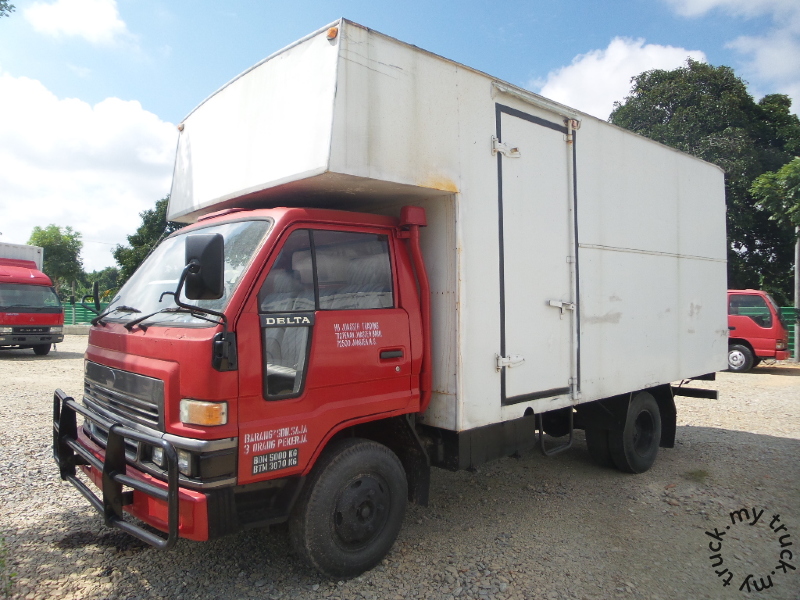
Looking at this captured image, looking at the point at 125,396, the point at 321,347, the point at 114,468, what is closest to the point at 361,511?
the point at 321,347

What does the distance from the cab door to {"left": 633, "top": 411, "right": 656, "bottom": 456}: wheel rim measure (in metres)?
3.26

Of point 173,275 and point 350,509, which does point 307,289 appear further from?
point 350,509

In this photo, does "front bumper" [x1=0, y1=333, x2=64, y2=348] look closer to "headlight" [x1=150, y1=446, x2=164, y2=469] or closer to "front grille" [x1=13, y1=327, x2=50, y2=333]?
"front grille" [x1=13, y1=327, x2=50, y2=333]

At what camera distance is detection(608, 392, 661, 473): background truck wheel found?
544cm

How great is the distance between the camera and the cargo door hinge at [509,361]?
394 centimetres

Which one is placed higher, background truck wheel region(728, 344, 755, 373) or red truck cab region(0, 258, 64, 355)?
red truck cab region(0, 258, 64, 355)

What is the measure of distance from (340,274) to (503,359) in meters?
1.34

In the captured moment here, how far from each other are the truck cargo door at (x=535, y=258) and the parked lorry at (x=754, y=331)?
11.4 metres

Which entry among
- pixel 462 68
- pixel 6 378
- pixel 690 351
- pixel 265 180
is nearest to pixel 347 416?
pixel 265 180

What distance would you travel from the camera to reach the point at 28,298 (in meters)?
14.7

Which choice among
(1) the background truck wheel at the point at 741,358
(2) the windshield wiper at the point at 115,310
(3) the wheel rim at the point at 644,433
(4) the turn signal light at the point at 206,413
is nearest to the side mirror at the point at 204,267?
(4) the turn signal light at the point at 206,413

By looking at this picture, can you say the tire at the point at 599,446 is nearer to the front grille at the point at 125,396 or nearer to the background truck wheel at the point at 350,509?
the background truck wheel at the point at 350,509

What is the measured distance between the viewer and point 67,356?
51.9 feet

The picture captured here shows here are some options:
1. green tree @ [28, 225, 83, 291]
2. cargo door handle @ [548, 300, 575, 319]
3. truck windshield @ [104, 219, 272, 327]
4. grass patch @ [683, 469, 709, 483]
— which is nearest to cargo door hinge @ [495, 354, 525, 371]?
cargo door handle @ [548, 300, 575, 319]
